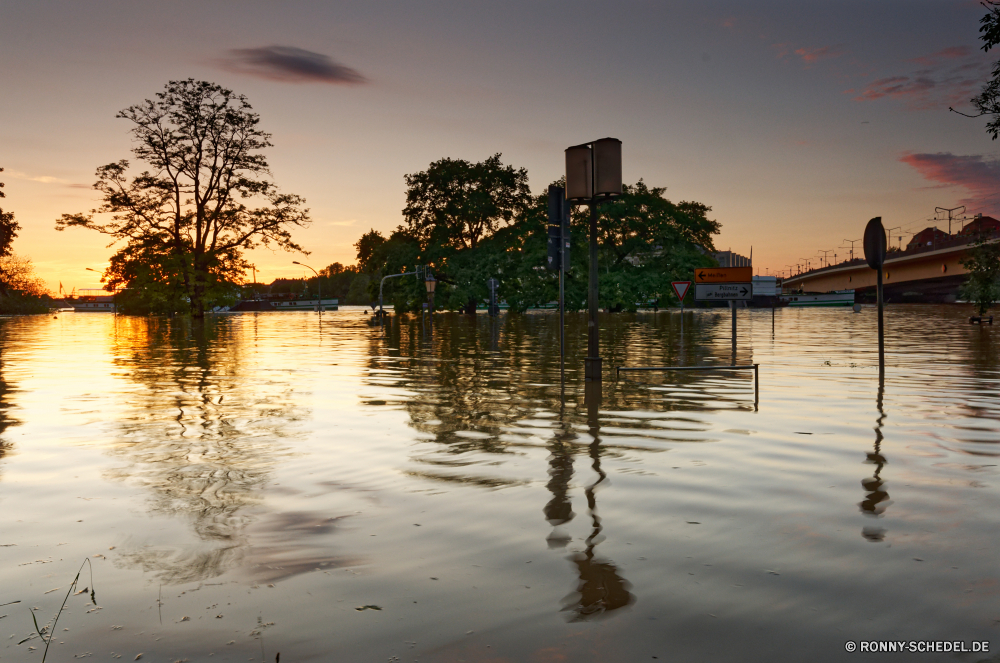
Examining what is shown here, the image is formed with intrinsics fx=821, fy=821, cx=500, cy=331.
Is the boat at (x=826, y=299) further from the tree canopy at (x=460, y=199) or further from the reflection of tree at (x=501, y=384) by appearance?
the reflection of tree at (x=501, y=384)

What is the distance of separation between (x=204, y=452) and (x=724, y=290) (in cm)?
1788

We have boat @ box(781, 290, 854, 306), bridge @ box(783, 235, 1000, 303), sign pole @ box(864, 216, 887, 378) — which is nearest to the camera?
sign pole @ box(864, 216, 887, 378)

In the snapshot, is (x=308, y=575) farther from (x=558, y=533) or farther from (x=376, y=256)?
(x=376, y=256)

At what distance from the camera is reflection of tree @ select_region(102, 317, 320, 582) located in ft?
16.8

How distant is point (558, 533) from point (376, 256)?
8782 centimetres

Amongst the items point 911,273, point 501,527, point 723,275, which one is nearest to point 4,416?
point 501,527

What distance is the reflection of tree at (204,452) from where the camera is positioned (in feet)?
16.8

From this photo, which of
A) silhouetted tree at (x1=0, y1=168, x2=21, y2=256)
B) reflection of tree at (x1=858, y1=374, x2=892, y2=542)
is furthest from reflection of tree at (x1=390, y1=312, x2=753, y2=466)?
silhouetted tree at (x1=0, y1=168, x2=21, y2=256)

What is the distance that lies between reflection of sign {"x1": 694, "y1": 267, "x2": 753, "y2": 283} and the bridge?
101 ft

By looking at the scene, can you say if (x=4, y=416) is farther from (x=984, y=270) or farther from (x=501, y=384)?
(x=984, y=270)

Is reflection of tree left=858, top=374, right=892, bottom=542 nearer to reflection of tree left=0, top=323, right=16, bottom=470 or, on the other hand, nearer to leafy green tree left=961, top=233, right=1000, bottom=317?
reflection of tree left=0, top=323, right=16, bottom=470

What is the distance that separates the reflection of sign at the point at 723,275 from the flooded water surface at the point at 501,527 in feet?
34.5

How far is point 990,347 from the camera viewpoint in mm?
25250

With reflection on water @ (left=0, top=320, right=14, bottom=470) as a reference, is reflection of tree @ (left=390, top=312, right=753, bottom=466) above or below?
above
